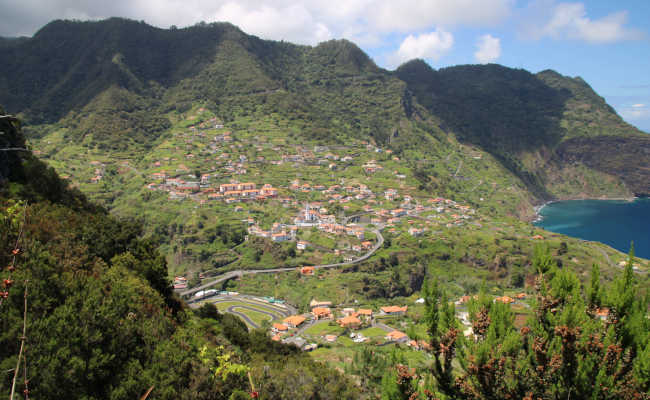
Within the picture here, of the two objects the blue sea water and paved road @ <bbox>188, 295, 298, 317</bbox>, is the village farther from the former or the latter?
the blue sea water

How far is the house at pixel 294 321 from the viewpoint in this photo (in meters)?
34.1

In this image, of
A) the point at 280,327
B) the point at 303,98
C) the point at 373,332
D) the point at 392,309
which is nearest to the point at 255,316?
the point at 280,327

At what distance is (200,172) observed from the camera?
69250mm

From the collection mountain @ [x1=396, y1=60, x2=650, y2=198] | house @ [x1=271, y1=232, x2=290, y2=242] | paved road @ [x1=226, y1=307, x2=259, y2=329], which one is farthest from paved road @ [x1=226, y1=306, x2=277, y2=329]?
mountain @ [x1=396, y1=60, x2=650, y2=198]

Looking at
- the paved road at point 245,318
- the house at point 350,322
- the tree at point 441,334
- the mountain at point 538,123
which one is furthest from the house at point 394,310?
the mountain at point 538,123

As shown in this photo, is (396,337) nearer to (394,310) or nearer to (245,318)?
(394,310)

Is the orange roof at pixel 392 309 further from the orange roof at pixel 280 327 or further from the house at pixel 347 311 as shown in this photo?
the orange roof at pixel 280 327

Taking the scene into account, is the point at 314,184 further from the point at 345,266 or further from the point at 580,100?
the point at 580,100

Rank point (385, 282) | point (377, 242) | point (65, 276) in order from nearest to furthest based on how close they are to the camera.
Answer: point (65, 276) < point (385, 282) < point (377, 242)

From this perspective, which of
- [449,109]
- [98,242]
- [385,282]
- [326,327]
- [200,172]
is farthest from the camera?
[449,109]

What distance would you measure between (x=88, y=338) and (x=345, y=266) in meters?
39.1

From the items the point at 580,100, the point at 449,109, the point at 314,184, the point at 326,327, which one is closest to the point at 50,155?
the point at 314,184

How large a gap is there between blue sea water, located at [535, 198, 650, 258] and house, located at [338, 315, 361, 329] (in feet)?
189

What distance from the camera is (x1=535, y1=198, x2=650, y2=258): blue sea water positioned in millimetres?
70375
